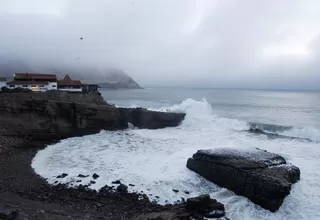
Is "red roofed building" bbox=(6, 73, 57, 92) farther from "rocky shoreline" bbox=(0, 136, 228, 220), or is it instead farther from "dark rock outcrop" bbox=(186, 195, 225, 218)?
"dark rock outcrop" bbox=(186, 195, 225, 218)

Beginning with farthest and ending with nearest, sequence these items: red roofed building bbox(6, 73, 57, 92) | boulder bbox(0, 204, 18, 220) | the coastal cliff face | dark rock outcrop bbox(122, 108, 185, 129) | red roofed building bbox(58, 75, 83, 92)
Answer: red roofed building bbox(58, 75, 83, 92)
red roofed building bbox(6, 73, 57, 92)
dark rock outcrop bbox(122, 108, 185, 129)
the coastal cliff face
boulder bbox(0, 204, 18, 220)

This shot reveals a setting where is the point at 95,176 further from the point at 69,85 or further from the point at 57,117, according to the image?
the point at 69,85

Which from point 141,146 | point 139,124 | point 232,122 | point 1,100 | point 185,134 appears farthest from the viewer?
point 232,122

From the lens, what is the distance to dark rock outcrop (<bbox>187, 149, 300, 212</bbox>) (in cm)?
1351

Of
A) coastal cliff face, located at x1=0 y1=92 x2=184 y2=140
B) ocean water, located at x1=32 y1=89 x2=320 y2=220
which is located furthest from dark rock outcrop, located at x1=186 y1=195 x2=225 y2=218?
coastal cliff face, located at x1=0 y1=92 x2=184 y2=140

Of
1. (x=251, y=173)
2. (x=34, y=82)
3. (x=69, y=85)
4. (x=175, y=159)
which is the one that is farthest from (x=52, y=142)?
(x=69, y=85)

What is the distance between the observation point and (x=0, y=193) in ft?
46.3

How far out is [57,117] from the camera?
29.0 meters

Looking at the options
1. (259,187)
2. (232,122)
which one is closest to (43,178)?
(259,187)

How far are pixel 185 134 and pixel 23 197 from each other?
1844cm

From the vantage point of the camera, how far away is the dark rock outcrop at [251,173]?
13508mm

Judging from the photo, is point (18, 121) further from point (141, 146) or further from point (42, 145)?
point (141, 146)

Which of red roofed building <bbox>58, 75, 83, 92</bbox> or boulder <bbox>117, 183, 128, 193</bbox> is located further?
red roofed building <bbox>58, 75, 83, 92</bbox>

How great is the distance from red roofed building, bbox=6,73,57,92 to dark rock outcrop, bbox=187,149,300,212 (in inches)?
1346
